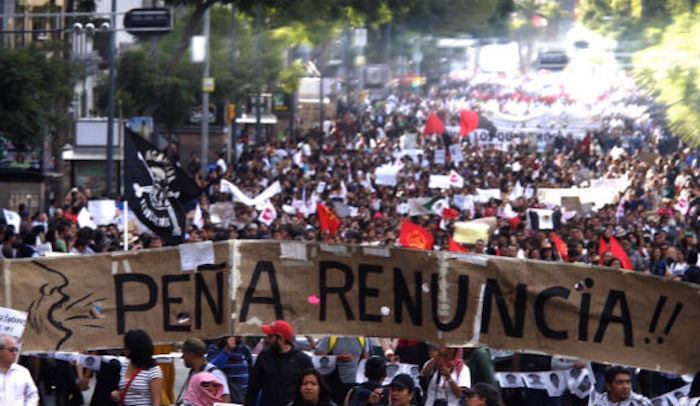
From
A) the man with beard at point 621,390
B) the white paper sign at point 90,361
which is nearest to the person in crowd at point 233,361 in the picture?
the white paper sign at point 90,361

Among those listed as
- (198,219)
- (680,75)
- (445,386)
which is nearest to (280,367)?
(445,386)

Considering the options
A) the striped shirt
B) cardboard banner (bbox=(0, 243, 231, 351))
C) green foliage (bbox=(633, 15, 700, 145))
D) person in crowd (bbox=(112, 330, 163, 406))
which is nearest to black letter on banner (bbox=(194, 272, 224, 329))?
cardboard banner (bbox=(0, 243, 231, 351))

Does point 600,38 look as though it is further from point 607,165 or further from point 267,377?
point 267,377

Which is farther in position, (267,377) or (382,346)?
(382,346)

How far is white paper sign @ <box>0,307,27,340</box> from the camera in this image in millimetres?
10570

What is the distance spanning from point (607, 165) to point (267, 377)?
37.1 metres

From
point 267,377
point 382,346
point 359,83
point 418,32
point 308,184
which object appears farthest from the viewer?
point 418,32

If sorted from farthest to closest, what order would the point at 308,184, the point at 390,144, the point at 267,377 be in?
1. the point at 390,144
2. the point at 308,184
3. the point at 267,377

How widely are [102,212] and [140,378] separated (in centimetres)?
1464

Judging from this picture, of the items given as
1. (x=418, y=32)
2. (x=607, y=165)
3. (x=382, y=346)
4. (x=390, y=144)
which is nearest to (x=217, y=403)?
(x=382, y=346)

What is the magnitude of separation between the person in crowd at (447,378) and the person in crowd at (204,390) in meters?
1.45

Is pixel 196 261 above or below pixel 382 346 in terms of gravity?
above

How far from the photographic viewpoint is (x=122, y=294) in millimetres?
11562

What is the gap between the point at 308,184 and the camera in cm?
3606
